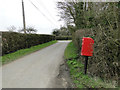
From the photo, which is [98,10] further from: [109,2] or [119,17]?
[119,17]

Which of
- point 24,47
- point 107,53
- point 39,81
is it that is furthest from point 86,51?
point 24,47

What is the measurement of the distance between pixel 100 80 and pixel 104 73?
0.31 m

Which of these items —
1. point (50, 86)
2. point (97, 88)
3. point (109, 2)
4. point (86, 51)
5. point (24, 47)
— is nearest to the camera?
point (97, 88)

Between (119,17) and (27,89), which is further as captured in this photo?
(119,17)

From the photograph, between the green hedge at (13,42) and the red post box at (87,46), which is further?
the green hedge at (13,42)

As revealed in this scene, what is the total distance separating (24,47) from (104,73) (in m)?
9.25

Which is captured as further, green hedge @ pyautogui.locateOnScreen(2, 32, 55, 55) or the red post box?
green hedge @ pyautogui.locateOnScreen(2, 32, 55, 55)

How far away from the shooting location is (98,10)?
3.47 metres

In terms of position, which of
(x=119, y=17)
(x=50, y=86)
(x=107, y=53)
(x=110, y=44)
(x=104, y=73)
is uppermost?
(x=119, y=17)

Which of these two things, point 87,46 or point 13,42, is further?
point 13,42

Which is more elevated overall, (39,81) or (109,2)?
(109,2)

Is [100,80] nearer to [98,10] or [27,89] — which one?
[27,89]

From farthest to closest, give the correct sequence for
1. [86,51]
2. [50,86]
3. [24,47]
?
[24,47] → [86,51] → [50,86]

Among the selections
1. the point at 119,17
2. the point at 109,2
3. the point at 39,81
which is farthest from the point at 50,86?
the point at 109,2
